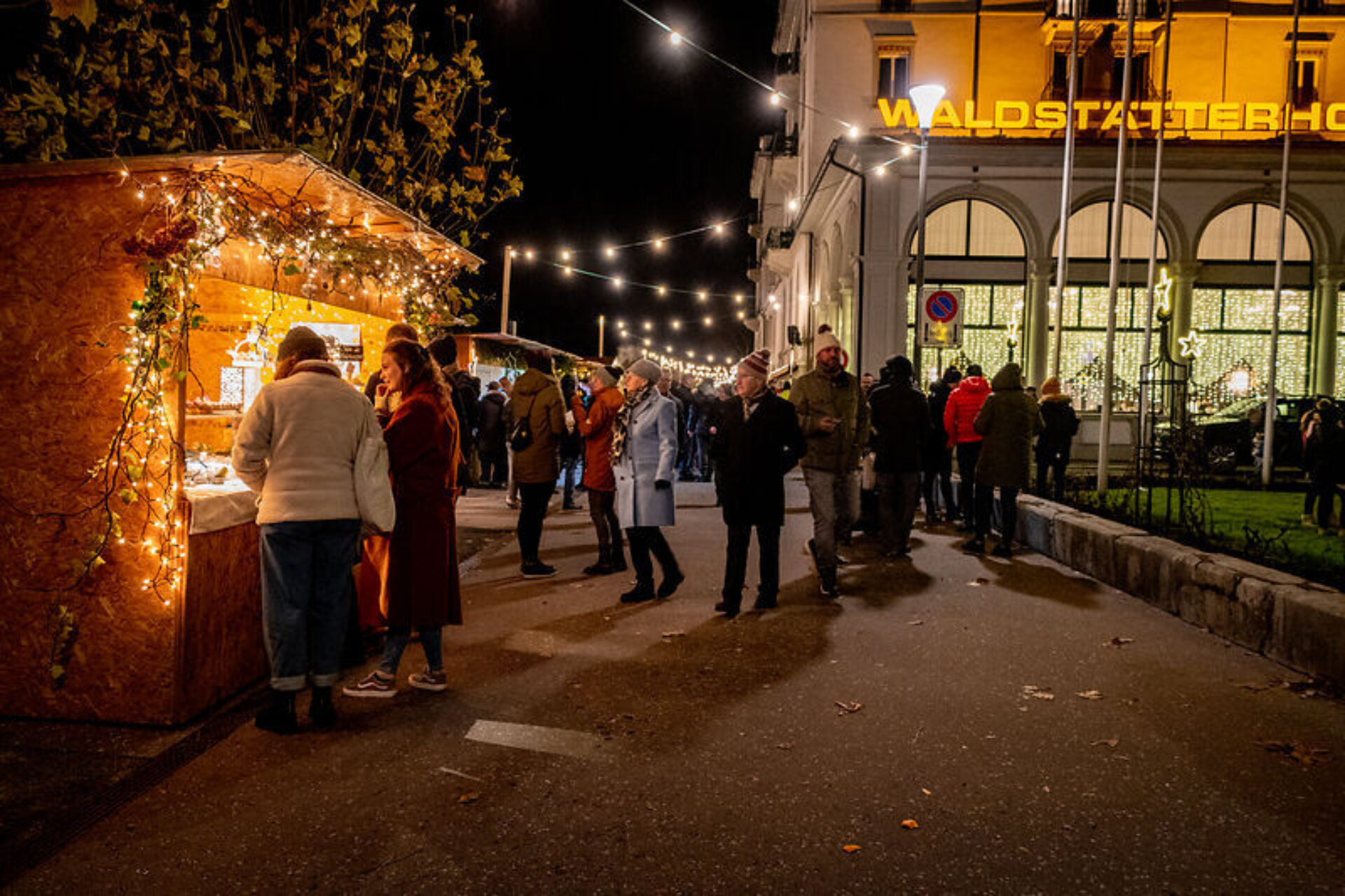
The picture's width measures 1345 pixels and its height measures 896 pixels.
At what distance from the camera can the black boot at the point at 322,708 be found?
4602 mm

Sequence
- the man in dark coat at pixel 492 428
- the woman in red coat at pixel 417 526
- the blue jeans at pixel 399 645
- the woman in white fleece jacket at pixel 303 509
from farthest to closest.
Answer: the man in dark coat at pixel 492 428 < the blue jeans at pixel 399 645 < the woman in red coat at pixel 417 526 < the woman in white fleece jacket at pixel 303 509

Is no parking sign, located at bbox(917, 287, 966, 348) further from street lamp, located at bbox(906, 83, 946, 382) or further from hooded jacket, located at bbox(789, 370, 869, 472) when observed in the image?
hooded jacket, located at bbox(789, 370, 869, 472)

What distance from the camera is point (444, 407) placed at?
5207 mm

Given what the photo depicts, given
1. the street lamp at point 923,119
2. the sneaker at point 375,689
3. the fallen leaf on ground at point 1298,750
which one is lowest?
the sneaker at point 375,689

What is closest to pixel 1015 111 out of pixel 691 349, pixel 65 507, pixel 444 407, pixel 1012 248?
pixel 1012 248

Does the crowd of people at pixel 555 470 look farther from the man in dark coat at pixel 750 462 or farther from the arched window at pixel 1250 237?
the arched window at pixel 1250 237

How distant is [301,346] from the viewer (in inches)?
181

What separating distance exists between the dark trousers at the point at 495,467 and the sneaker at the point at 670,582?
846cm

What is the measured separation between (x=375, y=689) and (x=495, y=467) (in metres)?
13.4

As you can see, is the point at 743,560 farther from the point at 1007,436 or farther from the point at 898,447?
the point at 1007,436

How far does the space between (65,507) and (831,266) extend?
81.4 feet

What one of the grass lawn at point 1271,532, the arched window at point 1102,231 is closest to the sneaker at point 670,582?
the grass lawn at point 1271,532

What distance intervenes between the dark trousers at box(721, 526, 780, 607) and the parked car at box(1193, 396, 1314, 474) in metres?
14.1

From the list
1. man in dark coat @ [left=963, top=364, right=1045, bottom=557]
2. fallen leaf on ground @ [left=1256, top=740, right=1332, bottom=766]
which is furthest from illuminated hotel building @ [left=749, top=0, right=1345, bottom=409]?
fallen leaf on ground @ [left=1256, top=740, right=1332, bottom=766]
